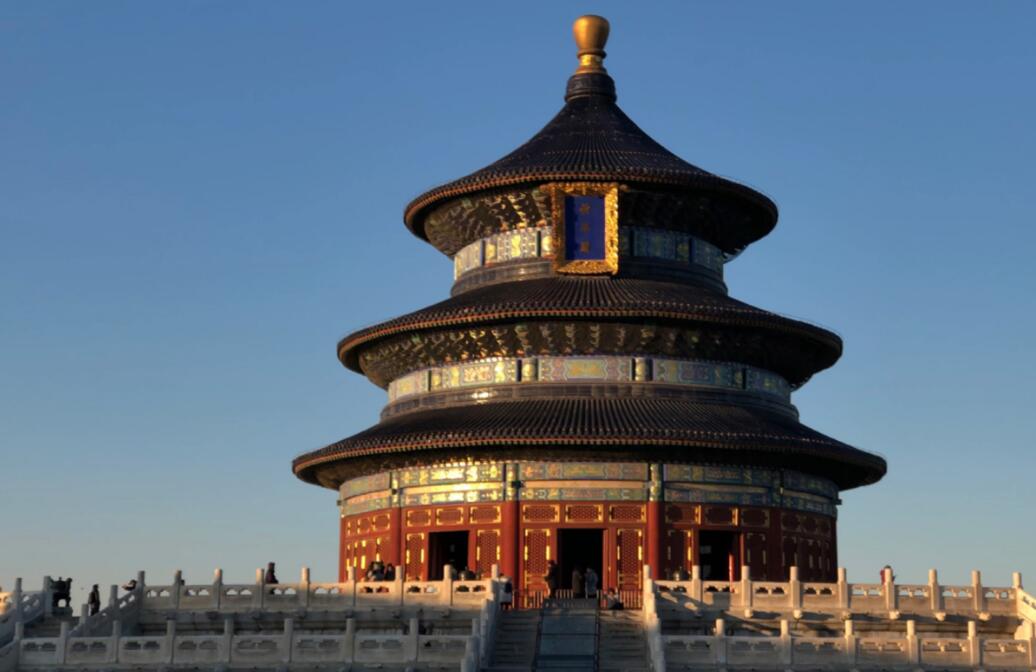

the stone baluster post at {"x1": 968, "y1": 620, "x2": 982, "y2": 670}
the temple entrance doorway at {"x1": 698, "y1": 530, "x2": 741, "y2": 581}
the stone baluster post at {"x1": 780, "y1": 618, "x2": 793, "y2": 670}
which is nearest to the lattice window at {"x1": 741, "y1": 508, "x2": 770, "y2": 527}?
the temple entrance doorway at {"x1": 698, "y1": 530, "x2": 741, "y2": 581}

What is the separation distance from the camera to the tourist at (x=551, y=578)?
50.5 m

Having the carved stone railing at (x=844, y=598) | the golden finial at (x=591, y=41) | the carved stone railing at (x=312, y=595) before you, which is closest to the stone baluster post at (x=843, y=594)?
the carved stone railing at (x=844, y=598)

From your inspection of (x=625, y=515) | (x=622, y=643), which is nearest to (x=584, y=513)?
(x=625, y=515)

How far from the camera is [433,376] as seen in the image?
58844 millimetres

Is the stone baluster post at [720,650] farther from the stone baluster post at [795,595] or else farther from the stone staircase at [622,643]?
the stone baluster post at [795,595]

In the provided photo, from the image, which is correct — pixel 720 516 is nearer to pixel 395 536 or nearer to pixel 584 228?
pixel 395 536

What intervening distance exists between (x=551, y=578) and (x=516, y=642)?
10.5m

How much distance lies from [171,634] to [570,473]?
17.1 meters

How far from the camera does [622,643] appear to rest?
40.3 metres

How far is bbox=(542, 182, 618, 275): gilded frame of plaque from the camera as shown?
58.4 meters

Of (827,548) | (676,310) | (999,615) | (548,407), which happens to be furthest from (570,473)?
(999,615)

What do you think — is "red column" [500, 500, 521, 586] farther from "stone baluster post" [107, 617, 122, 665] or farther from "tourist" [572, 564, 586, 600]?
"stone baluster post" [107, 617, 122, 665]

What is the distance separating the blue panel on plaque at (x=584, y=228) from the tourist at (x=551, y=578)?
35.6 ft

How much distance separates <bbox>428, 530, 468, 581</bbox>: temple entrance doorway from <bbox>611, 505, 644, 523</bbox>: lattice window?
4761mm
